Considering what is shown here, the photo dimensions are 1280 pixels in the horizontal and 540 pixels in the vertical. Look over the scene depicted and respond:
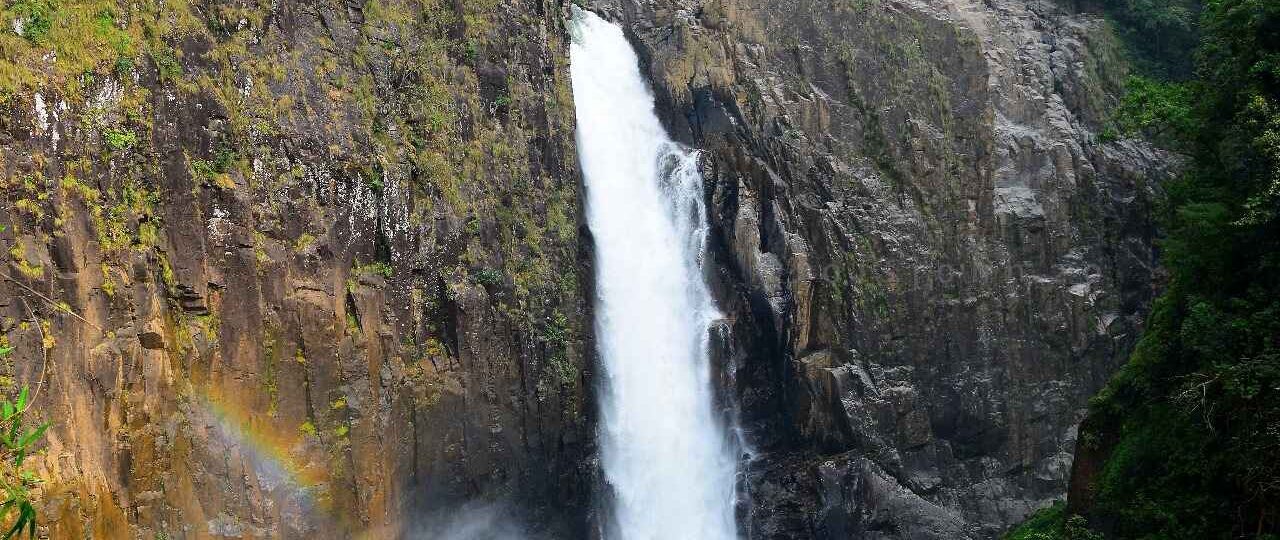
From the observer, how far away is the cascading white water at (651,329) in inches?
1112

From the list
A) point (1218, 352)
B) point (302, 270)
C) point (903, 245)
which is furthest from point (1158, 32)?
point (302, 270)

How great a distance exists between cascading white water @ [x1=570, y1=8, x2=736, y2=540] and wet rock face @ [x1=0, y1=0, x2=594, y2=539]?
36.3 inches

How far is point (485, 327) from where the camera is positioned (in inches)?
1039

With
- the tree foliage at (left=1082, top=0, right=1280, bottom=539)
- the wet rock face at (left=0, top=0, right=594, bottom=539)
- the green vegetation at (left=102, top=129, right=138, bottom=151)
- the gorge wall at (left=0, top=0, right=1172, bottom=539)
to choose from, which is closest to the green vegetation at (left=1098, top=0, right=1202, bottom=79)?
the gorge wall at (left=0, top=0, right=1172, bottom=539)

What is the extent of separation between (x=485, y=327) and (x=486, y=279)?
1283mm

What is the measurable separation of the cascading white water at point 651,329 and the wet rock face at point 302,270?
92cm

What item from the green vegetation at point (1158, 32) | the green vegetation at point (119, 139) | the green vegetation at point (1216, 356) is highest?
the green vegetation at point (1158, 32)

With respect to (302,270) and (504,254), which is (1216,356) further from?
(302,270)

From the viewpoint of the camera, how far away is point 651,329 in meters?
29.2

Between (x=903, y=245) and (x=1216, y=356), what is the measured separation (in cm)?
1467

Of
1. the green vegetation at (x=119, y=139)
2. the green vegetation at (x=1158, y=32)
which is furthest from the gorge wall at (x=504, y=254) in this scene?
the green vegetation at (x=1158, y=32)

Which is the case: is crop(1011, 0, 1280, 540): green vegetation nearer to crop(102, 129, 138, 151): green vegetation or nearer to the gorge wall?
the gorge wall

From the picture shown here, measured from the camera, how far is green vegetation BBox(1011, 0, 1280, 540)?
15484 mm

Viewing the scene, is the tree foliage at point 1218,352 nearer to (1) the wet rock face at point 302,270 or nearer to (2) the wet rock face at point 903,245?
(2) the wet rock face at point 903,245
